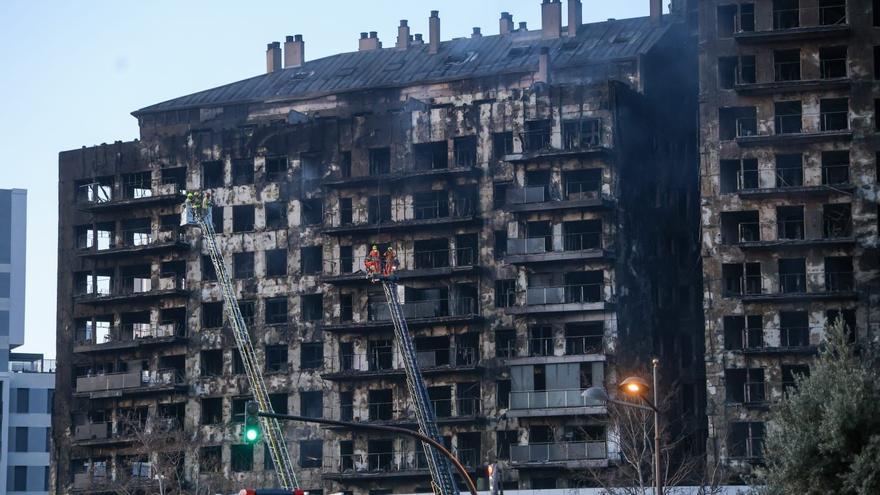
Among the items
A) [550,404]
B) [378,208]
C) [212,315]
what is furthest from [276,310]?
[550,404]

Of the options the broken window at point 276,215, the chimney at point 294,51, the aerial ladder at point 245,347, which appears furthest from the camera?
the chimney at point 294,51

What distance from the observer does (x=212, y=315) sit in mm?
147125

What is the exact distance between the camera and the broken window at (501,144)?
13688 cm

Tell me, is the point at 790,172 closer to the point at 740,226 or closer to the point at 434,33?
the point at 740,226

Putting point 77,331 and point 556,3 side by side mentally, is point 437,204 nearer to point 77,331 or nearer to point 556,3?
point 556,3

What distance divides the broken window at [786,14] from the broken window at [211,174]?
42644mm

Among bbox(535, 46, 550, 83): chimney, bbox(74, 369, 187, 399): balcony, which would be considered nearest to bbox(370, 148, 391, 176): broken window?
bbox(535, 46, 550, 83): chimney

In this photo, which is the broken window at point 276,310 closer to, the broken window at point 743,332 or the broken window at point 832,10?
the broken window at point 743,332

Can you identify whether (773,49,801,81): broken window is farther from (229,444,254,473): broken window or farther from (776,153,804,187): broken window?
(229,444,254,473): broken window

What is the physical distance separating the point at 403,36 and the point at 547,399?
42.4 meters

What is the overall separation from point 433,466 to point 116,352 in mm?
36346

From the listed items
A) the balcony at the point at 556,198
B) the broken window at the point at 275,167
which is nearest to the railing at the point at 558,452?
the balcony at the point at 556,198

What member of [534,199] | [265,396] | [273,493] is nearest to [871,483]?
[273,493]

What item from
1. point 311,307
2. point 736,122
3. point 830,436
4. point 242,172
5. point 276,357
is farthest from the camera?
point 242,172
